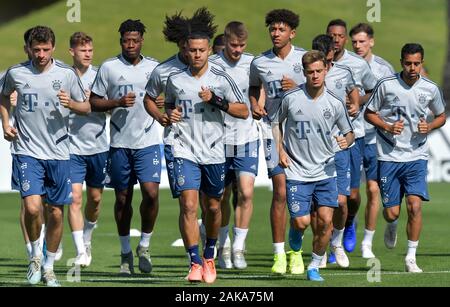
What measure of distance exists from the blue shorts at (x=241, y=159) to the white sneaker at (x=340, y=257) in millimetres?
1296

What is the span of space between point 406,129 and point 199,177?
2.79m

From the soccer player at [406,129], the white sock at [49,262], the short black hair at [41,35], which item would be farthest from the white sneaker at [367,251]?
the short black hair at [41,35]

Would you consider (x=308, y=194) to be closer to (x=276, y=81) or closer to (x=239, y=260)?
(x=276, y=81)

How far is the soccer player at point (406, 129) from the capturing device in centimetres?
1580

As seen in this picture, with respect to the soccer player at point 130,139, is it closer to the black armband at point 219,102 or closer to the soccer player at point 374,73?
the black armband at point 219,102

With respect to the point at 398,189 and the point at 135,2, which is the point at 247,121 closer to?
the point at 398,189

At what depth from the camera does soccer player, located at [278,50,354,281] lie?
14.7 meters

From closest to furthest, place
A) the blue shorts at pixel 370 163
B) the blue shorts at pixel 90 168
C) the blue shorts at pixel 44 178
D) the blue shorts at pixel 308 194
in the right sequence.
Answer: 1. the blue shorts at pixel 44 178
2. the blue shorts at pixel 308 194
3. the blue shorts at pixel 90 168
4. the blue shorts at pixel 370 163

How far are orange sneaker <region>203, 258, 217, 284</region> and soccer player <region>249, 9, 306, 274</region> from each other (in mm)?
1393

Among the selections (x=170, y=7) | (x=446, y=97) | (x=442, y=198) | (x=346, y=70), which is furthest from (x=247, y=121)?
(x=170, y=7)

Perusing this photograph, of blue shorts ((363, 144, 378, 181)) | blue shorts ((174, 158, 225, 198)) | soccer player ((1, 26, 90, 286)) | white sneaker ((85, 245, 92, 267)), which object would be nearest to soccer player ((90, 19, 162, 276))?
white sneaker ((85, 245, 92, 267))

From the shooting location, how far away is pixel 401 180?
16109 millimetres

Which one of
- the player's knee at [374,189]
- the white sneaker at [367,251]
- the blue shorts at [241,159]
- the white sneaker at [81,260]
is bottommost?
the white sneaker at [367,251]

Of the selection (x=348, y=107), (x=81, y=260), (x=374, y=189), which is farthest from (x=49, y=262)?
(x=374, y=189)
